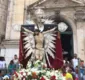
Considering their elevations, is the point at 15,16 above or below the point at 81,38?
above

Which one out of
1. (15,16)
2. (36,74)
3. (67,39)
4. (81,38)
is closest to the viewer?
(36,74)

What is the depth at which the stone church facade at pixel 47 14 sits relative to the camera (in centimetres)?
1605

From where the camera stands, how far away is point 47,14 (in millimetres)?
16969

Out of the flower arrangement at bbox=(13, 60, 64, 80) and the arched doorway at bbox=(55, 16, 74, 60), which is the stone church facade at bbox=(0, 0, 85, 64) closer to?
the arched doorway at bbox=(55, 16, 74, 60)

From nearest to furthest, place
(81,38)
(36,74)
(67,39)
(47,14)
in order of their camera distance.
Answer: (36,74)
(81,38)
(47,14)
(67,39)

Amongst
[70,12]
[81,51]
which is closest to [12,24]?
[70,12]

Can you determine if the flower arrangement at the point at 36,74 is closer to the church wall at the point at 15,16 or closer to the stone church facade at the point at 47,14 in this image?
the stone church facade at the point at 47,14

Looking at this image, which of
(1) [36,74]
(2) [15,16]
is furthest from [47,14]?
(1) [36,74]

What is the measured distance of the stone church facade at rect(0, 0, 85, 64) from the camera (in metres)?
16.0

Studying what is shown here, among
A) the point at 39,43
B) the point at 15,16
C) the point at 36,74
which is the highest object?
the point at 15,16

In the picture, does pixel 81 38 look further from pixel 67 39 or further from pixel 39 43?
pixel 39 43

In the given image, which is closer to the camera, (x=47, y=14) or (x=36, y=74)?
(x=36, y=74)

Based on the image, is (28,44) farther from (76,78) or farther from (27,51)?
(76,78)

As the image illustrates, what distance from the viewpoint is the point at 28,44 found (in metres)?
7.57
